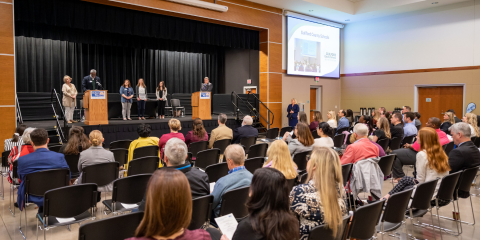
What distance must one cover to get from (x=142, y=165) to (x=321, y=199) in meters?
2.73

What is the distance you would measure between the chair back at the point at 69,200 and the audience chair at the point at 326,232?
6.77ft

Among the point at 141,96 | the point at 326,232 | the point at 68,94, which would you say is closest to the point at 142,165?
the point at 326,232

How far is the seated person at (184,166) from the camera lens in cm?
270

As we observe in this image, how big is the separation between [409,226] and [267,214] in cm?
307

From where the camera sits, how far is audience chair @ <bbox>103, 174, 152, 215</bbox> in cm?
324

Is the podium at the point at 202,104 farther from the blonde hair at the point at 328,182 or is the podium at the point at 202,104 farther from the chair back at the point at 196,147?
the blonde hair at the point at 328,182

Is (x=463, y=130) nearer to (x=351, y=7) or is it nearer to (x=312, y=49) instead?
(x=312, y=49)

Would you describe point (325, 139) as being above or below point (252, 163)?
above

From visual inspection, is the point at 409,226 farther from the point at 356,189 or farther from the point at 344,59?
the point at 344,59

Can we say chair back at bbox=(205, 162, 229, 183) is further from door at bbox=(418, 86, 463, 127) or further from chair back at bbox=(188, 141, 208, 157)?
door at bbox=(418, 86, 463, 127)

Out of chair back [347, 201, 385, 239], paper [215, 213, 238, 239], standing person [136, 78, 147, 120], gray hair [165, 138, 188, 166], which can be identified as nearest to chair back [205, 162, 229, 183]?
gray hair [165, 138, 188, 166]

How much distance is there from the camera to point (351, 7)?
1312cm

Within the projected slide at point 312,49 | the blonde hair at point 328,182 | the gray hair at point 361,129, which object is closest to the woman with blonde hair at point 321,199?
the blonde hair at point 328,182

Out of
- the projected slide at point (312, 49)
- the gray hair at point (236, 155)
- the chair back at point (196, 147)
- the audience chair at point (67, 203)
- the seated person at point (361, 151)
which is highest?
the projected slide at point (312, 49)
